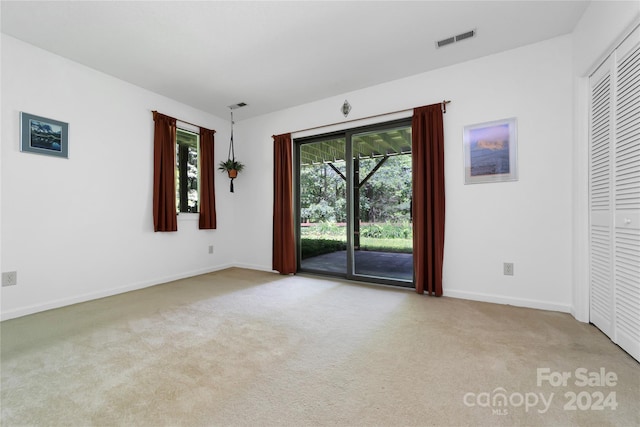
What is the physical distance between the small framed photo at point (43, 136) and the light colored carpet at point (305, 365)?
165 cm

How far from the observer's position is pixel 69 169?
2947mm

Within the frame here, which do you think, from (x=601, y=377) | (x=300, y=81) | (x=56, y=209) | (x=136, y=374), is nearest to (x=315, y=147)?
(x=300, y=81)

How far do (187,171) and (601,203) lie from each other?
4864mm

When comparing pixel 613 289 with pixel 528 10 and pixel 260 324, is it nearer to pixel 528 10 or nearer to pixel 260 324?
pixel 528 10

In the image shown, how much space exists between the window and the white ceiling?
3.09 ft

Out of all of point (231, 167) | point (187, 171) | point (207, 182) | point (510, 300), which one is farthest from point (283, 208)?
point (510, 300)

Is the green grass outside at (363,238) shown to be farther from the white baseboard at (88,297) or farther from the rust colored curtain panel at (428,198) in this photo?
the white baseboard at (88,297)

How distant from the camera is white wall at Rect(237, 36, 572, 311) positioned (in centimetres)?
259

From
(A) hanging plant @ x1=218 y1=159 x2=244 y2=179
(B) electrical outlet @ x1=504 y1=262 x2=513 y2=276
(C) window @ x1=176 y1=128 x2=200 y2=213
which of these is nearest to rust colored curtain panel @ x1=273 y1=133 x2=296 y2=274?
(A) hanging plant @ x1=218 y1=159 x2=244 y2=179

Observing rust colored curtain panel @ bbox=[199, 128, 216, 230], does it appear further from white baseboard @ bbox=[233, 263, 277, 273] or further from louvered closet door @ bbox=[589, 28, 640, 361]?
louvered closet door @ bbox=[589, 28, 640, 361]

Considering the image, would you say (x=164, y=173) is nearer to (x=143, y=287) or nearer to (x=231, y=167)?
(x=231, y=167)

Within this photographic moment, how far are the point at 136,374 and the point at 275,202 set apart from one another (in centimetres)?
297

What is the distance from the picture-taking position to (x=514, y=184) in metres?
2.78

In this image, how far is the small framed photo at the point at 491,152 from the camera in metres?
2.79
